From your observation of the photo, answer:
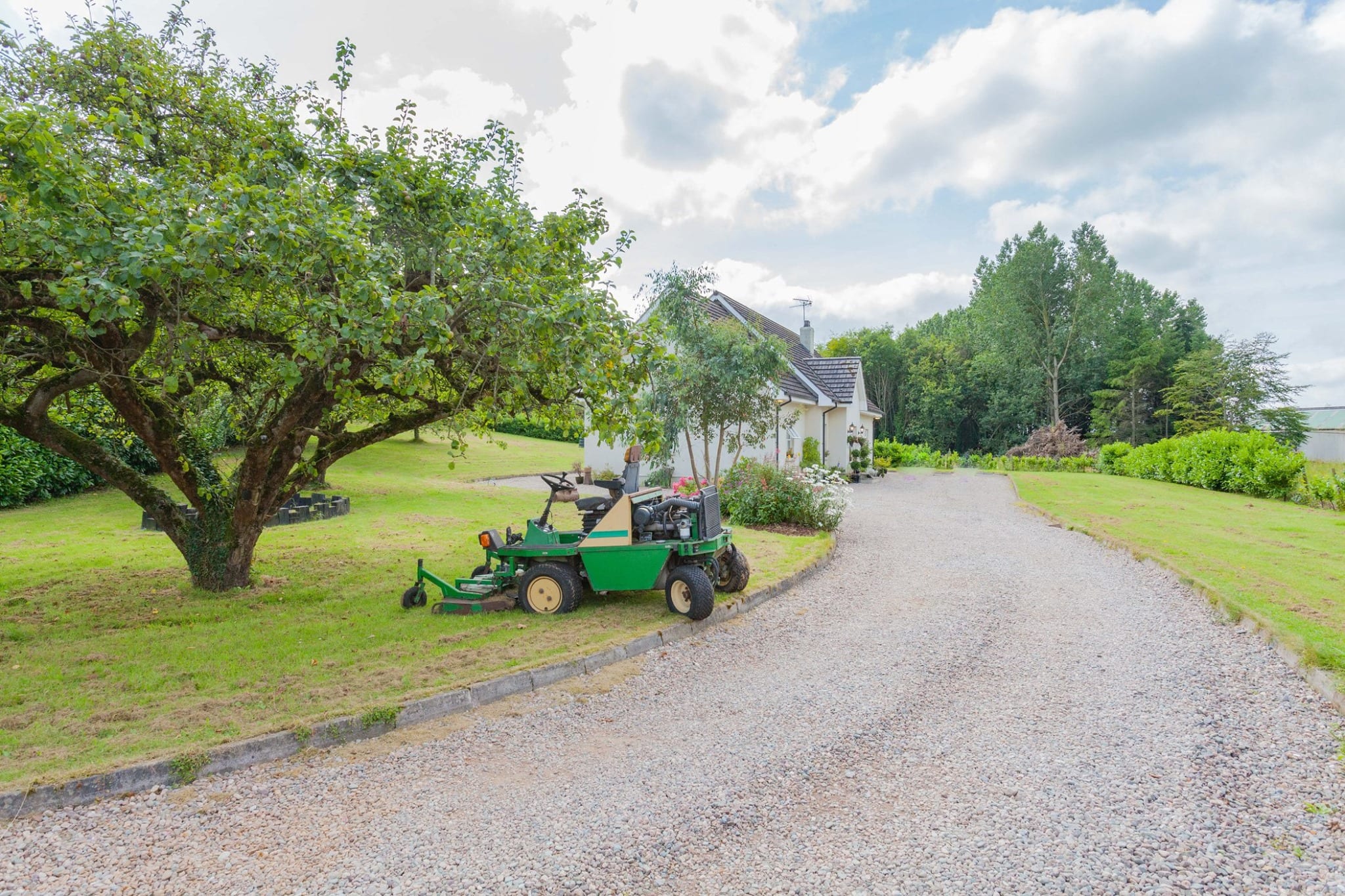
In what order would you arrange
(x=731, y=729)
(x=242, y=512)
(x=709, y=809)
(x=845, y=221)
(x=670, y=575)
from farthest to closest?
(x=845, y=221)
(x=242, y=512)
(x=670, y=575)
(x=731, y=729)
(x=709, y=809)

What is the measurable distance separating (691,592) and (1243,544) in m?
9.86

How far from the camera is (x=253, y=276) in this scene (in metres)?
4.93

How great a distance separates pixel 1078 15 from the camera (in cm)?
996

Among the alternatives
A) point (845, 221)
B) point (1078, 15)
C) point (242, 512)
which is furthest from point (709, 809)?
point (845, 221)

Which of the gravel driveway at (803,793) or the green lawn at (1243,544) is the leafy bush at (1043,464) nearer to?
the green lawn at (1243,544)

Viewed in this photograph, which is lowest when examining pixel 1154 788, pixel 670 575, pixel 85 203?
pixel 1154 788

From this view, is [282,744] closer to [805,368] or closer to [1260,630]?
[1260,630]

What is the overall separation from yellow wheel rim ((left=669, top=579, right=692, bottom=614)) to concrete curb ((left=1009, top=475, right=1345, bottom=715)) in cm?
490

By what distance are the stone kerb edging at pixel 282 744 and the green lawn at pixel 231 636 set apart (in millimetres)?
106

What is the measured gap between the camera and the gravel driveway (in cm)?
304

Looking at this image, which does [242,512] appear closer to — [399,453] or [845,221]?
[845,221]

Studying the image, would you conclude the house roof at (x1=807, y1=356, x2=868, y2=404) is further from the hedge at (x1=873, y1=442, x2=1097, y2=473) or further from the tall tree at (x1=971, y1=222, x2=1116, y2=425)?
the tall tree at (x1=971, y1=222, x2=1116, y2=425)

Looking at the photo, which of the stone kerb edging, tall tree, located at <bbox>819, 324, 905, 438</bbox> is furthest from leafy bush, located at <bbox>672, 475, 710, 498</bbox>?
tall tree, located at <bbox>819, 324, 905, 438</bbox>

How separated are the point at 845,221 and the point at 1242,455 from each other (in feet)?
44.8
